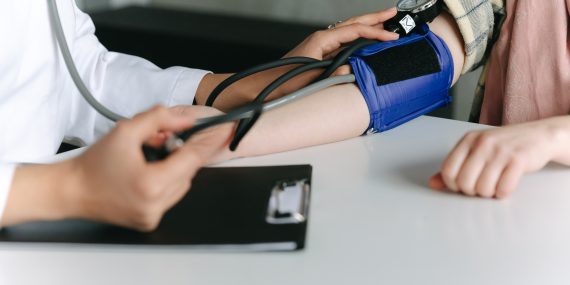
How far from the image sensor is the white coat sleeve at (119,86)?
1035 millimetres

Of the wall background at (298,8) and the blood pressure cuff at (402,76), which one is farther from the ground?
the wall background at (298,8)

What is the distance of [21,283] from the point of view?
62cm

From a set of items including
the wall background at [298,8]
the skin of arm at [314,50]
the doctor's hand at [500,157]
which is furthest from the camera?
the wall background at [298,8]

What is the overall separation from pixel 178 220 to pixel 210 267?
8 cm

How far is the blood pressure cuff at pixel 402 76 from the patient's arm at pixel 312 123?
0.02 metres

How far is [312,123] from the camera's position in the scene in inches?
35.6

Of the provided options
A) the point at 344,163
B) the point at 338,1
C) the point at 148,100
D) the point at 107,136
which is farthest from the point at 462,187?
the point at 338,1

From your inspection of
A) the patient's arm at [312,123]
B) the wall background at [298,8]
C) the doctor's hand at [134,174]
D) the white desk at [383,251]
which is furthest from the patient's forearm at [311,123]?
the wall background at [298,8]

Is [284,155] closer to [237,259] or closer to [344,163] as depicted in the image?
[344,163]

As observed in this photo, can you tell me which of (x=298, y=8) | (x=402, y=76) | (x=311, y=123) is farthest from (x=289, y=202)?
(x=298, y=8)

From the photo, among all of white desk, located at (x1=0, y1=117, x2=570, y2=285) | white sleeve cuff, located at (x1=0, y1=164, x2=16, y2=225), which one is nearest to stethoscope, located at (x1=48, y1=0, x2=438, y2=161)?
white desk, located at (x1=0, y1=117, x2=570, y2=285)

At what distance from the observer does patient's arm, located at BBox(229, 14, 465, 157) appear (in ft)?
2.88

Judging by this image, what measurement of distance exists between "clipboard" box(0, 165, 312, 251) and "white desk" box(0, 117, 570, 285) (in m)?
0.01

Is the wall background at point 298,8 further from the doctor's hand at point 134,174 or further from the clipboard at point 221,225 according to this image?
the doctor's hand at point 134,174
